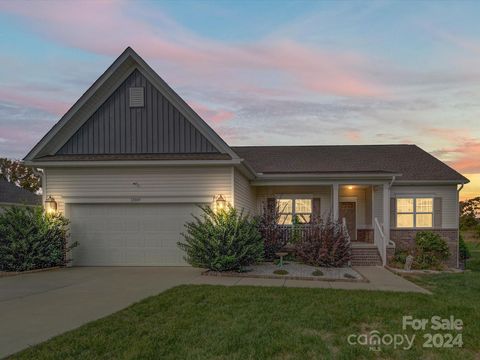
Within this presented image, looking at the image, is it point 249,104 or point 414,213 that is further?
point 249,104

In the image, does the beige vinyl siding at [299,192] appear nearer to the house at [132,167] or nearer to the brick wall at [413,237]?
the brick wall at [413,237]

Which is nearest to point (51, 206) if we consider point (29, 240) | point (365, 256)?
point (29, 240)

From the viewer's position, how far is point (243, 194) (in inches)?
599

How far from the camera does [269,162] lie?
19.0m

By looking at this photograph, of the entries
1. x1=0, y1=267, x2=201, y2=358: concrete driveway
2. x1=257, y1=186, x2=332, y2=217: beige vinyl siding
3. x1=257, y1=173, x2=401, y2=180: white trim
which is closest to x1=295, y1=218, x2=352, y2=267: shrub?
x1=257, y1=173, x2=401, y2=180: white trim

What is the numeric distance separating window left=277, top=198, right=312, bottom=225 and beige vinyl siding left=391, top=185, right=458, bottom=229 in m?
3.47

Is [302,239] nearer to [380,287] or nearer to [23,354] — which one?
[380,287]

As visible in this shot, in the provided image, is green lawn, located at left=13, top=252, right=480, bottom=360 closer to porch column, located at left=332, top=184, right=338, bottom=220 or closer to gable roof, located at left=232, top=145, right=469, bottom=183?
porch column, located at left=332, top=184, right=338, bottom=220

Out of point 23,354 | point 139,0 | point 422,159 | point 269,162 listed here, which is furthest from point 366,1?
point 23,354

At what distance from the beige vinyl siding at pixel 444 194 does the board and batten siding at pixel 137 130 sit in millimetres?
8571

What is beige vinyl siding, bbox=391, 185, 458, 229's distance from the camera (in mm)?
17406

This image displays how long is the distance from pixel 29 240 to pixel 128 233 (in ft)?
9.26

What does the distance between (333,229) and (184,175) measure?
5.01m

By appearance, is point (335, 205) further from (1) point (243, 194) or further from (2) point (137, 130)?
(2) point (137, 130)
